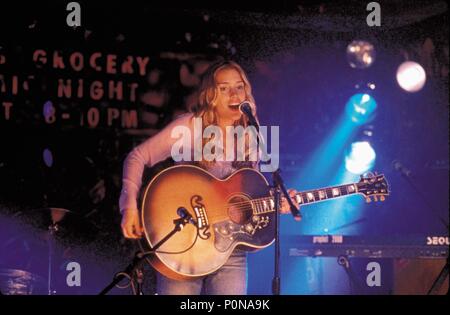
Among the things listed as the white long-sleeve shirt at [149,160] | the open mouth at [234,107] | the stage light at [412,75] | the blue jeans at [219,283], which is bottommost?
the blue jeans at [219,283]

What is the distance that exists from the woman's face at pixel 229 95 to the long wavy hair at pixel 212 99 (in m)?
0.02

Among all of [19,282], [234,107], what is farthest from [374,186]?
[19,282]

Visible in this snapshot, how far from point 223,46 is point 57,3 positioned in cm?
105

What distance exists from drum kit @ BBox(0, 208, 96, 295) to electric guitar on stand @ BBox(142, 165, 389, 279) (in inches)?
17.8

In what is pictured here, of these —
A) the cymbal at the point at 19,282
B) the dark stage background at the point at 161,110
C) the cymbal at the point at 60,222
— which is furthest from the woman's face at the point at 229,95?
the cymbal at the point at 19,282

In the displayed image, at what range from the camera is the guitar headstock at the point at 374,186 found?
14.1ft

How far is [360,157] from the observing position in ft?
15.0

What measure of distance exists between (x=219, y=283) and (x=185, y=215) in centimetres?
43

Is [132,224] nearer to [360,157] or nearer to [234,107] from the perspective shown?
[234,107]

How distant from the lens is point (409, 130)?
4824 mm

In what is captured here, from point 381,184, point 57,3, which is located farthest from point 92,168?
point 381,184

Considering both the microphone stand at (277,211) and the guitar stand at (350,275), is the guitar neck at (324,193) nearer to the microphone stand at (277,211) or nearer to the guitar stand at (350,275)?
the guitar stand at (350,275)

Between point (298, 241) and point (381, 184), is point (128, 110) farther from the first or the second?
point (381, 184)
